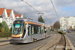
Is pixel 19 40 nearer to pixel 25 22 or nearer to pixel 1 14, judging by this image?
pixel 25 22

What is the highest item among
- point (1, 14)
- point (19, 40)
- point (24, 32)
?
point (1, 14)

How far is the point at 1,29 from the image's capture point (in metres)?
36.5

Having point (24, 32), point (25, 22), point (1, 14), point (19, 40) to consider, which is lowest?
point (19, 40)

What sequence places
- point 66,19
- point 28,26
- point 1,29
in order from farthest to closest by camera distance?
1. point 66,19
2. point 1,29
3. point 28,26

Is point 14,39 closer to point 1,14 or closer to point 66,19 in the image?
point 1,14

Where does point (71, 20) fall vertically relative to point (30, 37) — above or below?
above

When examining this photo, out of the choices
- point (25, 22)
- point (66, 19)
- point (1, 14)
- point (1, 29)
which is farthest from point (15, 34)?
point (66, 19)

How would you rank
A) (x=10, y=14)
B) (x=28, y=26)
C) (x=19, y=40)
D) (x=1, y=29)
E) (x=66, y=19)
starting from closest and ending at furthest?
(x=19, y=40), (x=28, y=26), (x=1, y=29), (x=10, y=14), (x=66, y=19)

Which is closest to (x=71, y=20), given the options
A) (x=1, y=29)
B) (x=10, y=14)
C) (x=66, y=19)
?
(x=66, y=19)

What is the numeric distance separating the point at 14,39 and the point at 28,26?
7.66ft

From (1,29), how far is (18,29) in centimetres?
2385

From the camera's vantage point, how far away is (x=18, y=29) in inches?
560

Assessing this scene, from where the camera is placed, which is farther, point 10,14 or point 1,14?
point 10,14

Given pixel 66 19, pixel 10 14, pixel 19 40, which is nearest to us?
pixel 19 40
